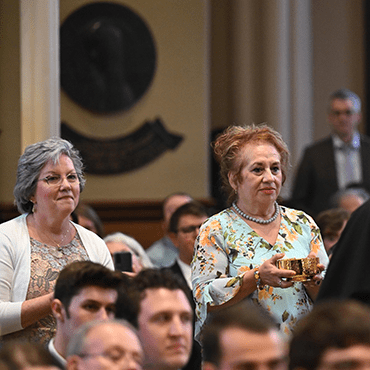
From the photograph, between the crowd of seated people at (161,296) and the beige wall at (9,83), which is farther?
the beige wall at (9,83)

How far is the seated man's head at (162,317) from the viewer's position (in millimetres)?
3084

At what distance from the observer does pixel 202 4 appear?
9.52m

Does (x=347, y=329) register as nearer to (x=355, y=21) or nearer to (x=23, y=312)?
(x=23, y=312)

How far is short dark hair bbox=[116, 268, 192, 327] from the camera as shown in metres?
3.26

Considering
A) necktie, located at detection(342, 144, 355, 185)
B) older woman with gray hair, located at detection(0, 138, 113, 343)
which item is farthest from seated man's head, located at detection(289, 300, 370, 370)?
necktie, located at detection(342, 144, 355, 185)

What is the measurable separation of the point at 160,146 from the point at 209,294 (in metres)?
5.64

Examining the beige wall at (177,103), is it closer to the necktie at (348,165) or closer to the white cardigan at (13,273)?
→ the necktie at (348,165)

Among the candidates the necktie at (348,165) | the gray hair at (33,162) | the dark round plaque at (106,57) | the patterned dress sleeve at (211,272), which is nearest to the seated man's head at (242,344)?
the patterned dress sleeve at (211,272)

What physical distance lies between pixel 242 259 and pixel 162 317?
0.93 meters

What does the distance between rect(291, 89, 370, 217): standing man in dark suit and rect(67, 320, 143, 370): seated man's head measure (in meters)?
5.22

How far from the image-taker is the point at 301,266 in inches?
148

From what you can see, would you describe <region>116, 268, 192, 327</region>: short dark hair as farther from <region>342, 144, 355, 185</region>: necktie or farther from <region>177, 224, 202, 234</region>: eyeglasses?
<region>342, 144, 355, 185</region>: necktie

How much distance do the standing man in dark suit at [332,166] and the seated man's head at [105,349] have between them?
522 centimetres

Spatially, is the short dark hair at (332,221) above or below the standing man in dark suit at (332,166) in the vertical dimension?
below
